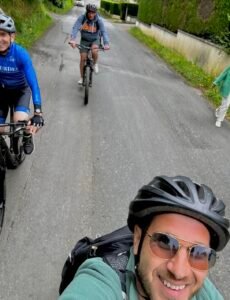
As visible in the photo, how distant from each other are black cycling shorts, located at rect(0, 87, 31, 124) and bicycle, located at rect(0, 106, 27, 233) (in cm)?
11

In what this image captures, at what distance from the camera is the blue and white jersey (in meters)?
4.66

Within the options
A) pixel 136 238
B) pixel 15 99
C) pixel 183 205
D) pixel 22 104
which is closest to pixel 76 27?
pixel 15 99

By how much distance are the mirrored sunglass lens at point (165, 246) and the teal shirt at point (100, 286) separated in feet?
0.56

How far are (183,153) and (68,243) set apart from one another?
3373 mm

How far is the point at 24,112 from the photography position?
493 centimetres

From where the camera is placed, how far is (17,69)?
15.8ft

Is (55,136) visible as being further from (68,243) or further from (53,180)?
(68,243)

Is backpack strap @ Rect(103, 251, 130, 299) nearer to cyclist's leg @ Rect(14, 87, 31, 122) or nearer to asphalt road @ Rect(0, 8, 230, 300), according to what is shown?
asphalt road @ Rect(0, 8, 230, 300)

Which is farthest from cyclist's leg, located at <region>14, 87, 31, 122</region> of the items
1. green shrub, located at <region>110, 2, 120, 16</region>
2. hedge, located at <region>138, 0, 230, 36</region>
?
green shrub, located at <region>110, 2, 120, 16</region>

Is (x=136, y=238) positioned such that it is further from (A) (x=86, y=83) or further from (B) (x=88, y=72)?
(B) (x=88, y=72)

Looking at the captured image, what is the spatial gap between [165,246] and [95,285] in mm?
340

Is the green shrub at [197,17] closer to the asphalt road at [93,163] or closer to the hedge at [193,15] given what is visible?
the hedge at [193,15]

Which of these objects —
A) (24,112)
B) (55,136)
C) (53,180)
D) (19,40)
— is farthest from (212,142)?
(19,40)

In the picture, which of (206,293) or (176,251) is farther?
(206,293)
